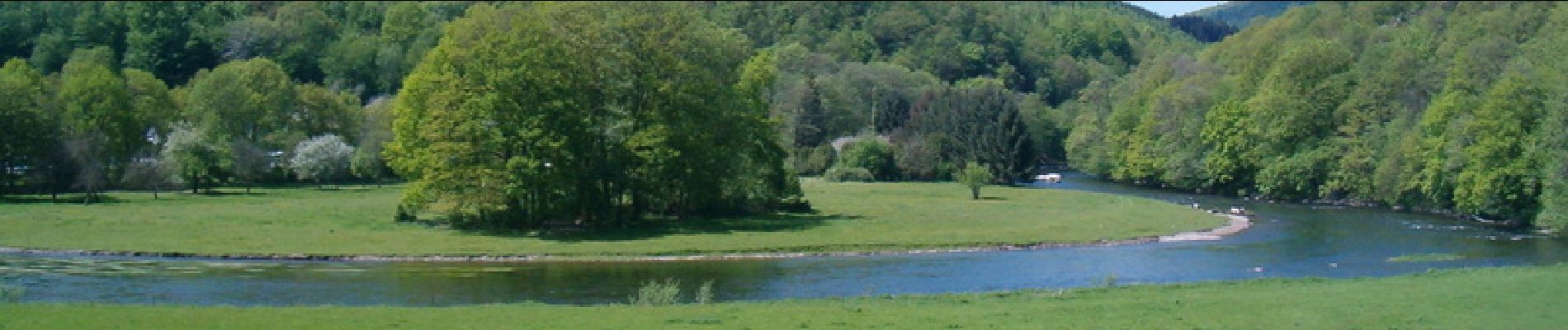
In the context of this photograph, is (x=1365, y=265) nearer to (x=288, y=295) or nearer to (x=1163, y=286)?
(x=1163, y=286)

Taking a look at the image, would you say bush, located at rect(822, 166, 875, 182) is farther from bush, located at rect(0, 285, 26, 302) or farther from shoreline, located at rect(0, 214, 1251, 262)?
bush, located at rect(0, 285, 26, 302)

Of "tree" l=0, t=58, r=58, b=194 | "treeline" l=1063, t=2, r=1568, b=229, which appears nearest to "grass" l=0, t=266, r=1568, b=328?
"treeline" l=1063, t=2, r=1568, b=229

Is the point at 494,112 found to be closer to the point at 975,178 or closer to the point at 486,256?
the point at 486,256

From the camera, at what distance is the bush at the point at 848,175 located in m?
123

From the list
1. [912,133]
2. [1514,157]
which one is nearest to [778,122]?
[1514,157]

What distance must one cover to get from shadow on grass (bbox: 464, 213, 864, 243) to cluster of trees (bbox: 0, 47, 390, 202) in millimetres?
33389

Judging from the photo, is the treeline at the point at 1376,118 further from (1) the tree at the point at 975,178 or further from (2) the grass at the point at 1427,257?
(1) the tree at the point at 975,178

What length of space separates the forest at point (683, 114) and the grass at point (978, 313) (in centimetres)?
3047

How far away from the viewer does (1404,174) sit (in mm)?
85750

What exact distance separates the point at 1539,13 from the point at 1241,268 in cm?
7738

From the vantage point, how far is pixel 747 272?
52281mm

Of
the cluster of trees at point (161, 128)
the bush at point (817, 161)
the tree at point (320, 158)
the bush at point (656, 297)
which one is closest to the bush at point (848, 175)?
the bush at point (817, 161)

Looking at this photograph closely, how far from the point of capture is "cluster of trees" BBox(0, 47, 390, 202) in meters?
86.2

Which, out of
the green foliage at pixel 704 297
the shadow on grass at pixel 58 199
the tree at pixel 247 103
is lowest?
the green foliage at pixel 704 297
